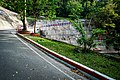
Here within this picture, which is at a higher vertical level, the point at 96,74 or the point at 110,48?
the point at 96,74

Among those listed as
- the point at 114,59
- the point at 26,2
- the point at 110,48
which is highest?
the point at 26,2

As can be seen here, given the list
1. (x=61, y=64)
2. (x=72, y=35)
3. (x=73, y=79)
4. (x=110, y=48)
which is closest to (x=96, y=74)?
(x=73, y=79)

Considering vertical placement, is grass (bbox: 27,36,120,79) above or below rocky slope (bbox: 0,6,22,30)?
above

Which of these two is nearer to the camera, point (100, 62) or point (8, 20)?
point (100, 62)

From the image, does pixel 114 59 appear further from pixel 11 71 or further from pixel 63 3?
pixel 63 3

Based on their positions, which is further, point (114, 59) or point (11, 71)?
point (114, 59)

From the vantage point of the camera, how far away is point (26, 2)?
29547 mm

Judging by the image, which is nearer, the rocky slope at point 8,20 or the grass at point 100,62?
the grass at point 100,62

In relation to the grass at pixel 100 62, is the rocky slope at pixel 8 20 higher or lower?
lower

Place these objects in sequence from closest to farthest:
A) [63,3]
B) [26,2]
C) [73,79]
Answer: [73,79] < [26,2] < [63,3]

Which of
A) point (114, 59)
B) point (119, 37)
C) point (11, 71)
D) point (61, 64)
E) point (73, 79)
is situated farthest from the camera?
point (119, 37)

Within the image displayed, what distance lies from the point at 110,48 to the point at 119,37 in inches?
212

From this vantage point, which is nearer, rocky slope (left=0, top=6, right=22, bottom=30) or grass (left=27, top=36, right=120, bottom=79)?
grass (left=27, top=36, right=120, bottom=79)

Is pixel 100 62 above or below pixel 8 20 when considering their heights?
above
